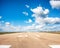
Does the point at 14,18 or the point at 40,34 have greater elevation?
the point at 14,18

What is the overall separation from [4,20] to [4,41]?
36cm

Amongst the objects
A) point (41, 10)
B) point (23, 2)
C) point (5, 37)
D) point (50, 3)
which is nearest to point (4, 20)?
point (5, 37)

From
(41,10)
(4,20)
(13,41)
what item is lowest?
(13,41)

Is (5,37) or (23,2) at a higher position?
(23,2)

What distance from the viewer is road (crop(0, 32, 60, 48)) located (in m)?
2.45

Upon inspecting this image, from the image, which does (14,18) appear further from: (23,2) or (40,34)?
(40,34)

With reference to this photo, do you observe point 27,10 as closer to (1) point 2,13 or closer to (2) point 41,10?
(2) point 41,10

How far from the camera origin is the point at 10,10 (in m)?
2.49

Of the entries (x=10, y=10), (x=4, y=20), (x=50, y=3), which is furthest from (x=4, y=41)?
(x=50, y=3)

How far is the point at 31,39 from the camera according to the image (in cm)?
248

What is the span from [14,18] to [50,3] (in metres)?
0.67

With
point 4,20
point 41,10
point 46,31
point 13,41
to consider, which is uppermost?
point 41,10

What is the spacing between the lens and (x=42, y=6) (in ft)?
8.13

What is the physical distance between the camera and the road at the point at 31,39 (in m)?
2.45
